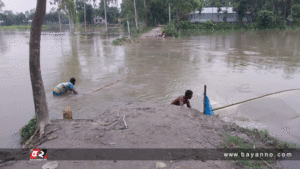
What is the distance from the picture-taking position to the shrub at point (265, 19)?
136ft

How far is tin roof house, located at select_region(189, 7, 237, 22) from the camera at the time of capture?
49.0m

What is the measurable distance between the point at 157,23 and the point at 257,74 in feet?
134

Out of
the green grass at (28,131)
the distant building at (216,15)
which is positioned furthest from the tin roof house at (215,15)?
the green grass at (28,131)

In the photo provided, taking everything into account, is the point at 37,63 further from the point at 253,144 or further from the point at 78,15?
the point at 78,15

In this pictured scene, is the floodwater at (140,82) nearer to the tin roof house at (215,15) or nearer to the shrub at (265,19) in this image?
the shrub at (265,19)

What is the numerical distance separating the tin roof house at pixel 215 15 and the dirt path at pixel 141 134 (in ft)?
157

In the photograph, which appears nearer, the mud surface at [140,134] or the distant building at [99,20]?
the mud surface at [140,134]

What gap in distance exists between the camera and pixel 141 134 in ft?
12.7

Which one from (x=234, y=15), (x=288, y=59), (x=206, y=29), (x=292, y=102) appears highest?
(x=234, y=15)

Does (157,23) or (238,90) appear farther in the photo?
(157,23)

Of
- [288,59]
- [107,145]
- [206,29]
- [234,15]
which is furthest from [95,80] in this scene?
[234,15]

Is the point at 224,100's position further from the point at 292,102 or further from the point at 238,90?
the point at 292,102

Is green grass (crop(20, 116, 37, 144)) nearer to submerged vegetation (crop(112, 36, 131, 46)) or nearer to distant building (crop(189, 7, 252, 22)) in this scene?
submerged vegetation (crop(112, 36, 131, 46))

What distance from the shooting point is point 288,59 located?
44.5 feet
